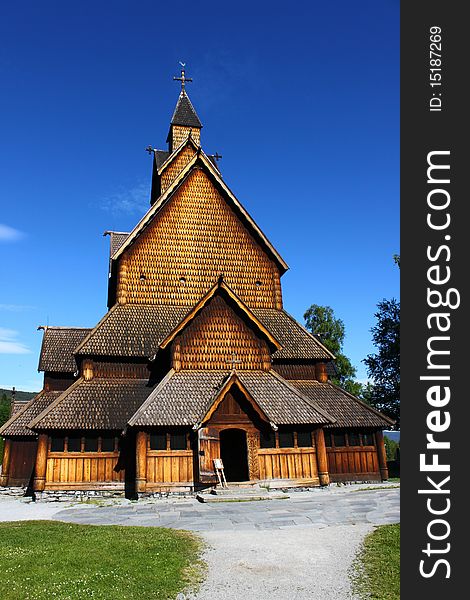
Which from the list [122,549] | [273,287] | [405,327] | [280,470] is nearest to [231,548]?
[122,549]

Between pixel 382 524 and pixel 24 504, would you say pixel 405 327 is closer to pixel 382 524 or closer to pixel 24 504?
pixel 382 524

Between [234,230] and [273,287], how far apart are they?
12.2ft

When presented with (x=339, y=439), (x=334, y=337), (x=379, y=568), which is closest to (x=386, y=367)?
(x=334, y=337)

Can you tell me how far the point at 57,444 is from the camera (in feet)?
56.6

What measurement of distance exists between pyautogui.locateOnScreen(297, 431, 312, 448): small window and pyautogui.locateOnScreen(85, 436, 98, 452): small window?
25.8 ft

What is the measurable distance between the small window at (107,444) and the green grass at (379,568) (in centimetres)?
1121

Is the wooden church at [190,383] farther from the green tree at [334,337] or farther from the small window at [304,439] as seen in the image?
the green tree at [334,337]

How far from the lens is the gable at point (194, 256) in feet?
73.4

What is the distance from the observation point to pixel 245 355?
64.7 ft

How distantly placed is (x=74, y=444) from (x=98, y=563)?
1091 cm

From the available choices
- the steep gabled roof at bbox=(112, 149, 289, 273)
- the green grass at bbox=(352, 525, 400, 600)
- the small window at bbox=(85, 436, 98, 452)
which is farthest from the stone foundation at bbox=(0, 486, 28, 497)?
the green grass at bbox=(352, 525, 400, 600)

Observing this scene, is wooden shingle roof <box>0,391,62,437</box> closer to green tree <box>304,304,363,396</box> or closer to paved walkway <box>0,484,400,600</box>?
paved walkway <box>0,484,400,600</box>

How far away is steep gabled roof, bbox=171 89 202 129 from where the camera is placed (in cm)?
2869

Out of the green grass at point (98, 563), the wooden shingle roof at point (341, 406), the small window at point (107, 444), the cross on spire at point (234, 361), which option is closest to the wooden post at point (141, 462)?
the small window at point (107, 444)
